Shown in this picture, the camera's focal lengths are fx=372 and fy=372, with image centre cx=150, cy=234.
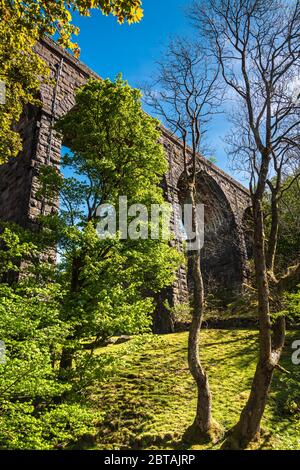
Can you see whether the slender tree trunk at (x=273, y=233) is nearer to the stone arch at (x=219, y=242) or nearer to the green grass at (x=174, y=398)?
the green grass at (x=174, y=398)

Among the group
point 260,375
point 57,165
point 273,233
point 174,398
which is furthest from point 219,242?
point 260,375

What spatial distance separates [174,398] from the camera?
770 centimetres

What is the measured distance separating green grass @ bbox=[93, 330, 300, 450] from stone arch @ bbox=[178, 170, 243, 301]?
856cm

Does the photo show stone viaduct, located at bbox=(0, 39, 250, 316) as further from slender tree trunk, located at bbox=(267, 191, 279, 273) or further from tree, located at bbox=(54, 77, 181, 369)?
slender tree trunk, located at bbox=(267, 191, 279, 273)

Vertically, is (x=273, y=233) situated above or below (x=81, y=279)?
above

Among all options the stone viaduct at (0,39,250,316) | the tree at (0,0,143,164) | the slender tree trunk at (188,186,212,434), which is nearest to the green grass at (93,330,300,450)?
the slender tree trunk at (188,186,212,434)

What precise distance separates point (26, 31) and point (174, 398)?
7.52m

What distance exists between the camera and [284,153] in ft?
22.4

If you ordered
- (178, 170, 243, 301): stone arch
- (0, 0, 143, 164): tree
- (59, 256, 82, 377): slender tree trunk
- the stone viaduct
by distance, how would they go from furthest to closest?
(178, 170, 243, 301): stone arch, the stone viaduct, (59, 256, 82, 377): slender tree trunk, (0, 0, 143, 164): tree

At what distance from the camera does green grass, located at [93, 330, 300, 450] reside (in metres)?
6.30

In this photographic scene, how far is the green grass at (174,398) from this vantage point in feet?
20.7

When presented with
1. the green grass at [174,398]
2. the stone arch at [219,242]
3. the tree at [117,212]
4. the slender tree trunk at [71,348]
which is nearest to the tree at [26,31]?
the tree at [117,212]

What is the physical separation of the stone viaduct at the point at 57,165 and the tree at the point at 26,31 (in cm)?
117

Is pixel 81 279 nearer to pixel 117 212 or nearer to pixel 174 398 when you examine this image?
pixel 117 212
